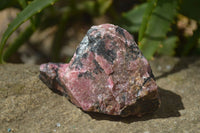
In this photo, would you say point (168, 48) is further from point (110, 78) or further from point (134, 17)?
point (110, 78)

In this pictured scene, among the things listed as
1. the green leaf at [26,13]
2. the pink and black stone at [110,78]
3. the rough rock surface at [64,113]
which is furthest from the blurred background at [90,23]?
the pink and black stone at [110,78]

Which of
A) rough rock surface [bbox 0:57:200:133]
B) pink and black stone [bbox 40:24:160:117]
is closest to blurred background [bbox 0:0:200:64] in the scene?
rough rock surface [bbox 0:57:200:133]

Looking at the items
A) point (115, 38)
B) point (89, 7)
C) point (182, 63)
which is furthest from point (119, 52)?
point (89, 7)

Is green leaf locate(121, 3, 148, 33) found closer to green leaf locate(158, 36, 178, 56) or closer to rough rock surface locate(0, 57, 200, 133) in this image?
green leaf locate(158, 36, 178, 56)

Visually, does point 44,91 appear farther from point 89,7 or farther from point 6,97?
point 89,7

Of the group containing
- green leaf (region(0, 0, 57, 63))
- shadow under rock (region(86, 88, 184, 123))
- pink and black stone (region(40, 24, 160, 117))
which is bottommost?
shadow under rock (region(86, 88, 184, 123))

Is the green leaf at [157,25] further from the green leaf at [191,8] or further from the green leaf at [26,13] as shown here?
the green leaf at [26,13]

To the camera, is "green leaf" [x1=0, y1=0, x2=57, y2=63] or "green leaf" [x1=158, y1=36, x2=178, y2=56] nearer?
"green leaf" [x1=0, y1=0, x2=57, y2=63]

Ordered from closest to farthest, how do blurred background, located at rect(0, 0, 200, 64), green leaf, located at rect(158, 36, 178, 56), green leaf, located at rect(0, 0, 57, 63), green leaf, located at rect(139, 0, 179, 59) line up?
1. green leaf, located at rect(0, 0, 57, 63)
2. blurred background, located at rect(0, 0, 200, 64)
3. green leaf, located at rect(139, 0, 179, 59)
4. green leaf, located at rect(158, 36, 178, 56)
